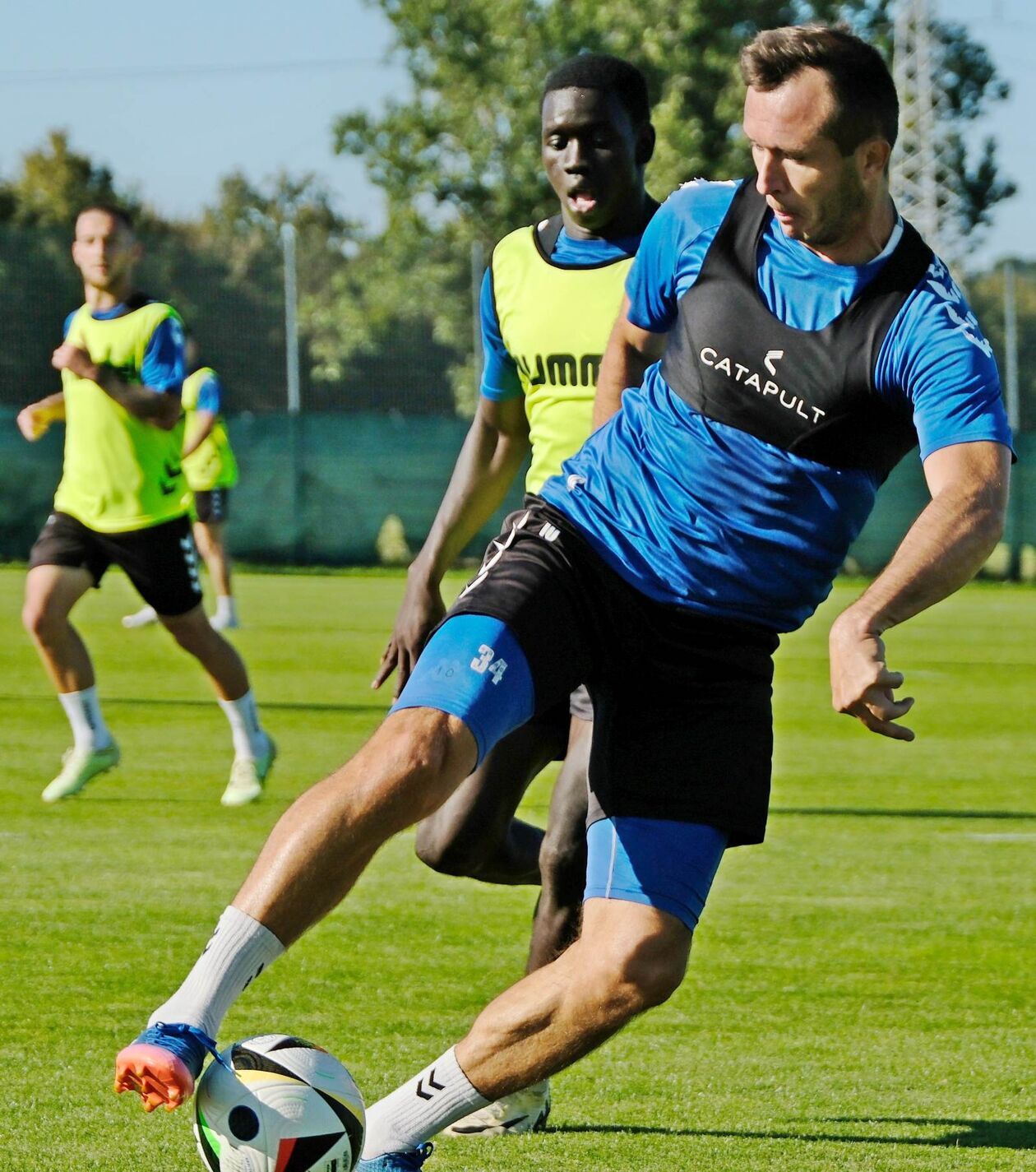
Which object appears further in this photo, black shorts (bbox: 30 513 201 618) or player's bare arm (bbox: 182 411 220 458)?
player's bare arm (bbox: 182 411 220 458)

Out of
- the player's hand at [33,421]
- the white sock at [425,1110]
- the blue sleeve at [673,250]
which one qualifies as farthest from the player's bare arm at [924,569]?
the player's hand at [33,421]

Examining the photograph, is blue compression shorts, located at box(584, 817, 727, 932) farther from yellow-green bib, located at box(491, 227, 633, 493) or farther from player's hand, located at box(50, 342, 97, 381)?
player's hand, located at box(50, 342, 97, 381)

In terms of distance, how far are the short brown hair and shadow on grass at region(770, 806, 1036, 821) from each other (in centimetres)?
577

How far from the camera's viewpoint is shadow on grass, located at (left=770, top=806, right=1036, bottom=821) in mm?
9414

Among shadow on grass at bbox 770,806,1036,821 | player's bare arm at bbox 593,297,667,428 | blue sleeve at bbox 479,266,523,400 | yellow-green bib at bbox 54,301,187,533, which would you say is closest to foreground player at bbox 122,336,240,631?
yellow-green bib at bbox 54,301,187,533

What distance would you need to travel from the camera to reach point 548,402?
212 inches

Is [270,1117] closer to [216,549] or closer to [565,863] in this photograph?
[565,863]

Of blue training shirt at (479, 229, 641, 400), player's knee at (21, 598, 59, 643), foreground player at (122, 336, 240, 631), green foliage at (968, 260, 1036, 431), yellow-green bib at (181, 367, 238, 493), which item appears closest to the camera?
blue training shirt at (479, 229, 641, 400)

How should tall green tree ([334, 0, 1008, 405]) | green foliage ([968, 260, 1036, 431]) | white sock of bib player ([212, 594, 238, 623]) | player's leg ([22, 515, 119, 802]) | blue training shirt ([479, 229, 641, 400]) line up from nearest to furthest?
blue training shirt ([479, 229, 641, 400]), player's leg ([22, 515, 119, 802]), white sock of bib player ([212, 594, 238, 623]), green foliage ([968, 260, 1036, 431]), tall green tree ([334, 0, 1008, 405])

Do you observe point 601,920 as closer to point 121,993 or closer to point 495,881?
point 495,881

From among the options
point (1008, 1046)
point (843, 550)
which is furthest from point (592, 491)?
point (1008, 1046)

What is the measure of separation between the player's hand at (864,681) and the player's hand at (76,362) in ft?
19.0

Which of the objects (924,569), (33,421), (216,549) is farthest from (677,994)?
(216,549)

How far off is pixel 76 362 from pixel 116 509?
741mm
